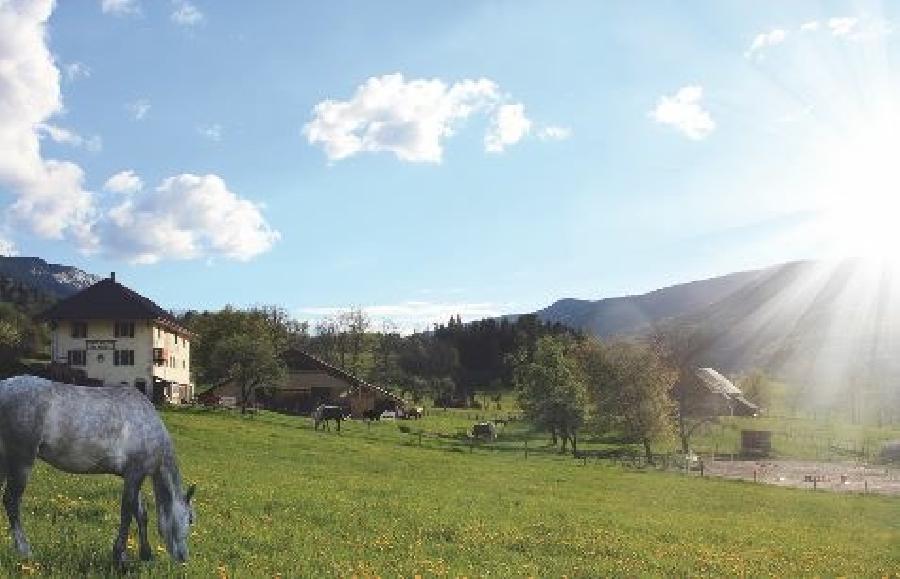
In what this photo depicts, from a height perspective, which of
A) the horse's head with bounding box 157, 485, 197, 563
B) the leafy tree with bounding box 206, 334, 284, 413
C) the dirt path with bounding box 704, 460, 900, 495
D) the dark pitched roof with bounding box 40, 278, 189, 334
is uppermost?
the dark pitched roof with bounding box 40, 278, 189, 334

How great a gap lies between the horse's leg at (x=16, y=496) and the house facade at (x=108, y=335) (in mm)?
79632

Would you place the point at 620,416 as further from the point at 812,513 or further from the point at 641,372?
the point at 812,513

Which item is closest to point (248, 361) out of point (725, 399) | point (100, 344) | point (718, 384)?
point (100, 344)

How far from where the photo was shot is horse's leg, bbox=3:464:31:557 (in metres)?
10.8

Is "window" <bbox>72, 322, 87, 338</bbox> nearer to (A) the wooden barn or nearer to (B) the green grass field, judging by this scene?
(A) the wooden barn

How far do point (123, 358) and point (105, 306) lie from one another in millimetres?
5951

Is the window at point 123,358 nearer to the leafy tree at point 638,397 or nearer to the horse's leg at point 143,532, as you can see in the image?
the leafy tree at point 638,397

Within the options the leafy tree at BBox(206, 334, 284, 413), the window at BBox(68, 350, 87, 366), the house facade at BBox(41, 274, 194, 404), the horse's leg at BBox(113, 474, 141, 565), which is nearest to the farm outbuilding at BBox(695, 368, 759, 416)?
the leafy tree at BBox(206, 334, 284, 413)

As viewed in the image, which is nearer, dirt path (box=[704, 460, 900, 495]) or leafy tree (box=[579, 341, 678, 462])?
dirt path (box=[704, 460, 900, 495])

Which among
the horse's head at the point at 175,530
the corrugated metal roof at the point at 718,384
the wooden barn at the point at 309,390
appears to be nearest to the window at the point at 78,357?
the wooden barn at the point at 309,390

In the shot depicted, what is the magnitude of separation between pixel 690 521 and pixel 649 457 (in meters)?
47.0

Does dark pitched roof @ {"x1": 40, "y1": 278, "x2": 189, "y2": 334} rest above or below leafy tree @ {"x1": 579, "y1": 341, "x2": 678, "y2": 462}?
above

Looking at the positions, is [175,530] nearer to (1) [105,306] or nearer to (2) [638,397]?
(2) [638,397]

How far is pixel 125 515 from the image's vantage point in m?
11.0
